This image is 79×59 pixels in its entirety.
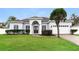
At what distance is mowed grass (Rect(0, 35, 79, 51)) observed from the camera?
69.2 ft

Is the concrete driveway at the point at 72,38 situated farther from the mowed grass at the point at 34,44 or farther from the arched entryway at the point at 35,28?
the arched entryway at the point at 35,28

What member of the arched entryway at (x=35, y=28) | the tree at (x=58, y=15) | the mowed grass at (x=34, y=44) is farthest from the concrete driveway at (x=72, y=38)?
the arched entryway at (x=35, y=28)

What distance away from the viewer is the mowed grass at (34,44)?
21094 mm

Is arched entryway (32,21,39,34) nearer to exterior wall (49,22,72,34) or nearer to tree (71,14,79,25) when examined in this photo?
exterior wall (49,22,72,34)

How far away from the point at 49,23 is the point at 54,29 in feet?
0.57

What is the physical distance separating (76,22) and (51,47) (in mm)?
804

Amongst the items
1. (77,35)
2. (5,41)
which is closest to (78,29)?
(77,35)

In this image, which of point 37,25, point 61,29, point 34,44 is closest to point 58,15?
point 61,29

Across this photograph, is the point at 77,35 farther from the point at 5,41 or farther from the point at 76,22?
the point at 5,41

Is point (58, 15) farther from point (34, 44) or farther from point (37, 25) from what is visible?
point (34, 44)

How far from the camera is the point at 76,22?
21.3 metres

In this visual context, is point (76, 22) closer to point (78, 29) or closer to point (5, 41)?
point (78, 29)

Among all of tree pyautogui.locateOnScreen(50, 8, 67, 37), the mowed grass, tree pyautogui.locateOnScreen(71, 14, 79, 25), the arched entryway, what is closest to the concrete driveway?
the mowed grass

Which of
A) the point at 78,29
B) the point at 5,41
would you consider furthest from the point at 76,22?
the point at 5,41
